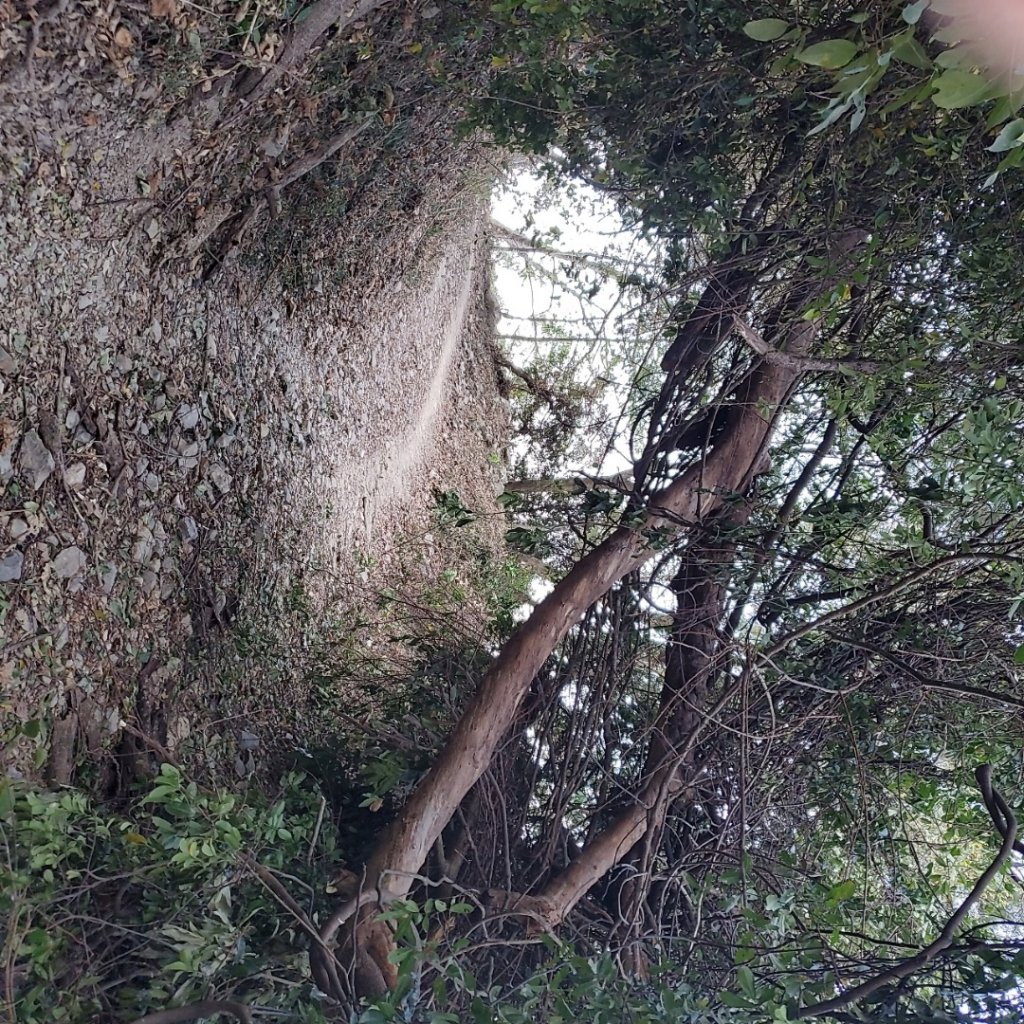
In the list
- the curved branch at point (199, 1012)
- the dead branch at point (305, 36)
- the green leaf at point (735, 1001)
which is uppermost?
the dead branch at point (305, 36)

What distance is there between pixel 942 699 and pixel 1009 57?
2.55m

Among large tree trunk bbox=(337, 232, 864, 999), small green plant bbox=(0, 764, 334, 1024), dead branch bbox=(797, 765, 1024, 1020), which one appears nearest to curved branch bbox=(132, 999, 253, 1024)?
small green plant bbox=(0, 764, 334, 1024)

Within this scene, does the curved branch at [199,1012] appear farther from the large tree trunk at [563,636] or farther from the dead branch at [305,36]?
the dead branch at [305,36]

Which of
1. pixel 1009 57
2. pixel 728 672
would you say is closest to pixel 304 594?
pixel 728 672

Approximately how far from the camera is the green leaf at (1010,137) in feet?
4.51

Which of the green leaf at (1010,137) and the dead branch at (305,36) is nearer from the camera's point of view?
the green leaf at (1010,137)

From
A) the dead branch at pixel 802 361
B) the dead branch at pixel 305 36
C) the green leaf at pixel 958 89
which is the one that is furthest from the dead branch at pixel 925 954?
the dead branch at pixel 305 36

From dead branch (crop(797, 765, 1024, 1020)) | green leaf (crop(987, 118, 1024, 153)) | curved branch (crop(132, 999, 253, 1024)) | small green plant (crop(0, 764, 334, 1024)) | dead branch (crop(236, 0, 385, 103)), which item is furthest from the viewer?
dead branch (crop(236, 0, 385, 103))

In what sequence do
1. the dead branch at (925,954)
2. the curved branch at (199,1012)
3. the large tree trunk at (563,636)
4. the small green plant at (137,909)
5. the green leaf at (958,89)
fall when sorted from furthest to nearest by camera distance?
1. the large tree trunk at (563,636)
2. the small green plant at (137,909)
3. the curved branch at (199,1012)
4. the dead branch at (925,954)
5. the green leaf at (958,89)

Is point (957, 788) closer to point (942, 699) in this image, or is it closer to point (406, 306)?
point (942, 699)

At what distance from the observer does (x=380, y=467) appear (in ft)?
20.2

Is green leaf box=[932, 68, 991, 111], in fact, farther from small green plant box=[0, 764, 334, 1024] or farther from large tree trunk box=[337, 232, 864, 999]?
small green plant box=[0, 764, 334, 1024]

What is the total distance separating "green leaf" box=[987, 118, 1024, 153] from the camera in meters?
1.38

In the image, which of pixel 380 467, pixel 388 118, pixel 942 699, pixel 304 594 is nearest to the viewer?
pixel 942 699
